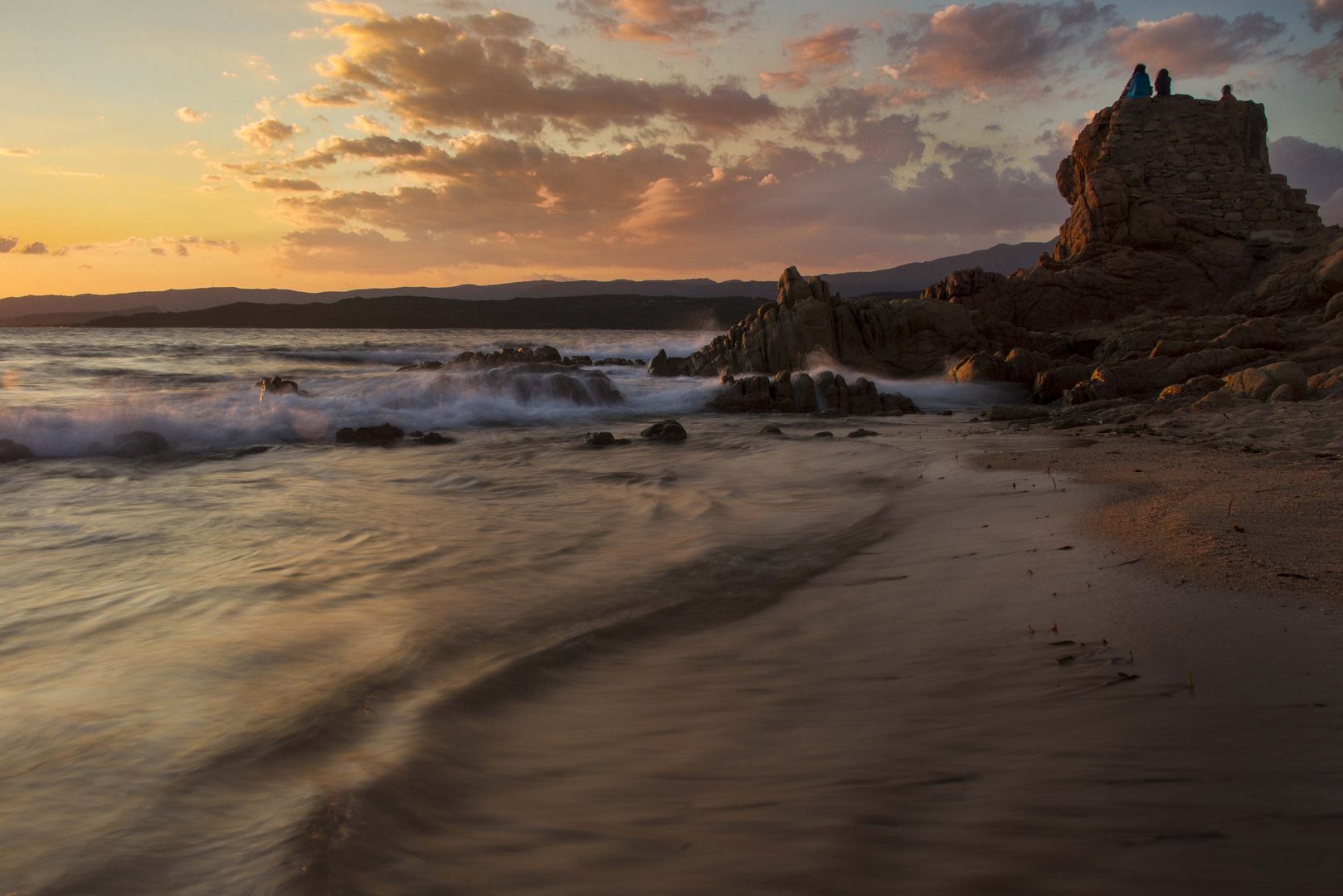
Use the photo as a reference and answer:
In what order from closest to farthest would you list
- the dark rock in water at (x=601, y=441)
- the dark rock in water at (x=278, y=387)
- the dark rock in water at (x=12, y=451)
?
1. the dark rock in water at (x=12, y=451)
2. the dark rock in water at (x=601, y=441)
3. the dark rock in water at (x=278, y=387)

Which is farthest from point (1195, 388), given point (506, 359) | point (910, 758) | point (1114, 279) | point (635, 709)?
point (506, 359)

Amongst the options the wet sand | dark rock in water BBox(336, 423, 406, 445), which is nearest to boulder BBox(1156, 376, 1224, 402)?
the wet sand

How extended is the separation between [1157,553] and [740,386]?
12.4 metres

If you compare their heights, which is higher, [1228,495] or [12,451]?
[1228,495]

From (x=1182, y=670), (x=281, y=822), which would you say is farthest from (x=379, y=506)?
(x=1182, y=670)

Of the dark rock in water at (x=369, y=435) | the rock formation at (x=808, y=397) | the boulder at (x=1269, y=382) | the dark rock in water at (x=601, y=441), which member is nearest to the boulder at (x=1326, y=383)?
the boulder at (x=1269, y=382)

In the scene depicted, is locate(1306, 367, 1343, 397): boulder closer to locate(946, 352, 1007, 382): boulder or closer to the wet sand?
locate(946, 352, 1007, 382): boulder

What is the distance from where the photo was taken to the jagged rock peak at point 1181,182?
2312 cm

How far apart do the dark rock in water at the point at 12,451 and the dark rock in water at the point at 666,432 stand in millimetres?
8347

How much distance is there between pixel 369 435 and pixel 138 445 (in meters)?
3.00

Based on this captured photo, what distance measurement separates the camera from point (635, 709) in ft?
8.72

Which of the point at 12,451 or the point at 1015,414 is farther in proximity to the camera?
the point at 1015,414

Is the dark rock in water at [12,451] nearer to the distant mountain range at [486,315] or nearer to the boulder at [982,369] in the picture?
the boulder at [982,369]

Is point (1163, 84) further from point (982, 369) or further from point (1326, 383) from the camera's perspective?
point (1326, 383)
